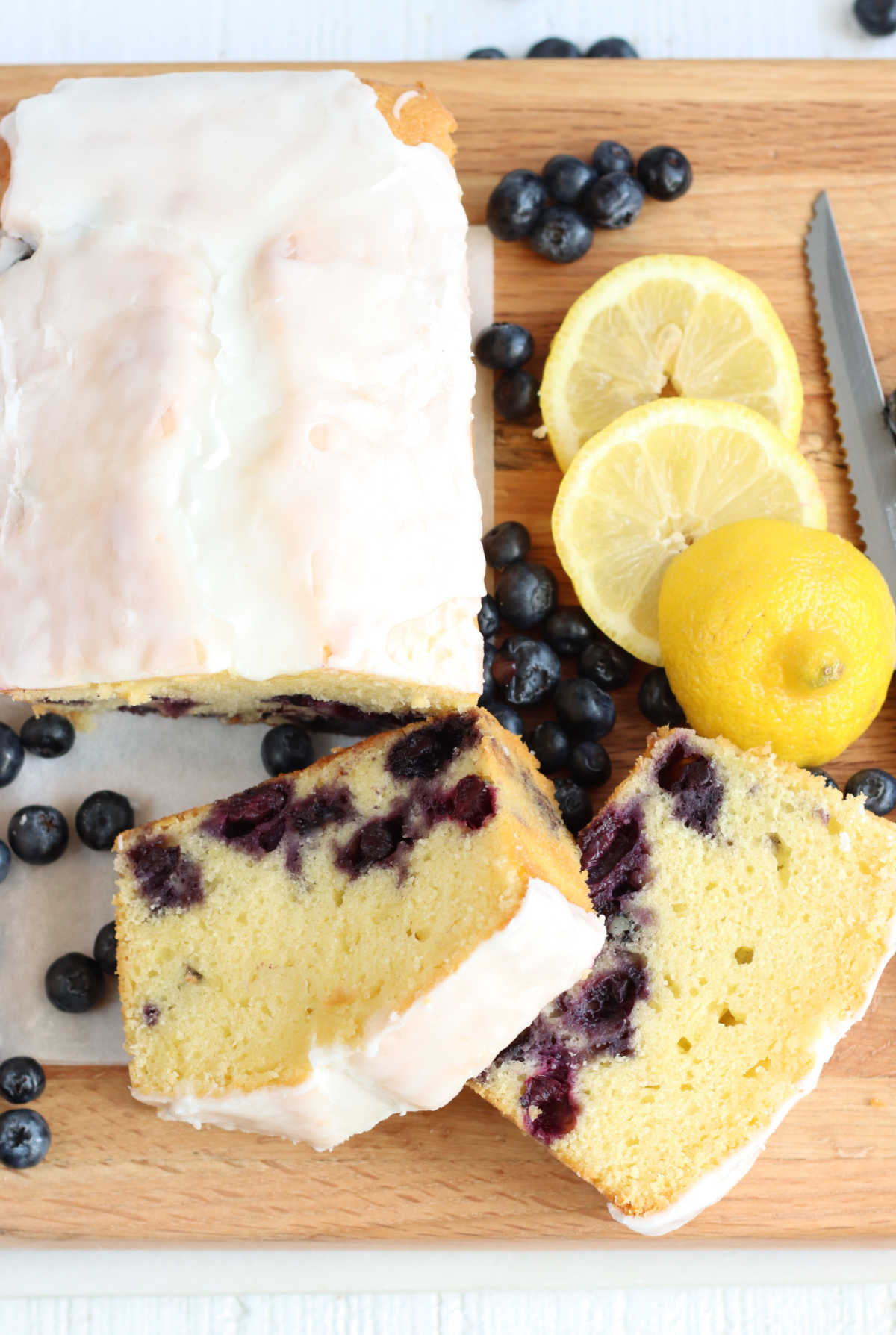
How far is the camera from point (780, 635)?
2557mm

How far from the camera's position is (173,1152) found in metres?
2.78

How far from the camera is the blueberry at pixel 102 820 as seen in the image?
288cm

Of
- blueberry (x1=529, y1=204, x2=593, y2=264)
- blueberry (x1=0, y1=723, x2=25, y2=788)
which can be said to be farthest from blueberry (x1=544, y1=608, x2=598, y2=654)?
blueberry (x1=0, y1=723, x2=25, y2=788)

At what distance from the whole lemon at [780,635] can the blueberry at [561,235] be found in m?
0.88

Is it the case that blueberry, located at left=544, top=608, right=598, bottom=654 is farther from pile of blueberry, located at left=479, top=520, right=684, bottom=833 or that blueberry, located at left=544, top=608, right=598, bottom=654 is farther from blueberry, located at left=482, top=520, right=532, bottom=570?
blueberry, located at left=482, top=520, right=532, bottom=570

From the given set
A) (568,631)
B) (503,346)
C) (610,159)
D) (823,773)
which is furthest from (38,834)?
(610,159)

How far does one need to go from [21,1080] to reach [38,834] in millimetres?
555

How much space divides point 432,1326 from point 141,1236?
0.73 m

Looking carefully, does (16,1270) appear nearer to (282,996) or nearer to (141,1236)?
(141,1236)

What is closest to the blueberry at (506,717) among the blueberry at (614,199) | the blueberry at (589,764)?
the blueberry at (589,764)

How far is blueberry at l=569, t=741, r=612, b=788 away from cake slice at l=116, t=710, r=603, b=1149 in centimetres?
15

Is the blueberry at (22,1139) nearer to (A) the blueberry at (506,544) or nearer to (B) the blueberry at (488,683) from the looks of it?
(B) the blueberry at (488,683)

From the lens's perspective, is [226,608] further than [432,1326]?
No

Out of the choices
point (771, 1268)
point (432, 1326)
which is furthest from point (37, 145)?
point (771, 1268)
